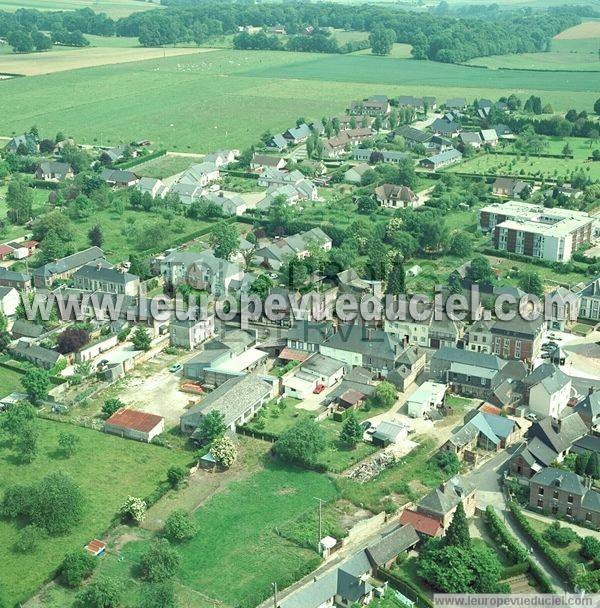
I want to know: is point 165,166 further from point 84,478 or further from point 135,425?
point 84,478

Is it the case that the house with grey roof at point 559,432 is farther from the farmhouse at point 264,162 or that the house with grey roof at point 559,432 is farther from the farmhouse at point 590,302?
the farmhouse at point 264,162

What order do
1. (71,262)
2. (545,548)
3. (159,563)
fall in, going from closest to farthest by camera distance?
(159,563) → (545,548) → (71,262)

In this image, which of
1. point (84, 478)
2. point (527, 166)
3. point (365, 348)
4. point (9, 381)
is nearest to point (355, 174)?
point (527, 166)

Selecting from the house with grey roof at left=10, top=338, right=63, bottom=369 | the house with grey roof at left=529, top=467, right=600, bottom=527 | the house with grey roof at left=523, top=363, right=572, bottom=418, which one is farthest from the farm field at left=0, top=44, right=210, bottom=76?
the house with grey roof at left=529, top=467, right=600, bottom=527

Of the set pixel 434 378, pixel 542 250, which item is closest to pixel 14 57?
pixel 542 250

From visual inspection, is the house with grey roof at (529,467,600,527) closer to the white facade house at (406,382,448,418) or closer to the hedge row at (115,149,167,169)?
the white facade house at (406,382,448,418)

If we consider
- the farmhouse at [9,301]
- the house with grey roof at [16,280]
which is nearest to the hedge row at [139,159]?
the house with grey roof at [16,280]
